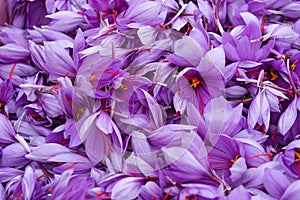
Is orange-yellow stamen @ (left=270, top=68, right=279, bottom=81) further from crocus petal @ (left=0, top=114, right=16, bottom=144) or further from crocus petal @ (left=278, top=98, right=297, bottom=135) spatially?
crocus petal @ (left=0, top=114, right=16, bottom=144)

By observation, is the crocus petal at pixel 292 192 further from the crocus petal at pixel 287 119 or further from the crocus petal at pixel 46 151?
the crocus petal at pixel 46 151

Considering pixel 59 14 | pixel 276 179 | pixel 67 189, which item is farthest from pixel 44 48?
pixel 276 179

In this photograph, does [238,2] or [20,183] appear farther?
[238,2]

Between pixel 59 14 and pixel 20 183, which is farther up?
pixel 59 14

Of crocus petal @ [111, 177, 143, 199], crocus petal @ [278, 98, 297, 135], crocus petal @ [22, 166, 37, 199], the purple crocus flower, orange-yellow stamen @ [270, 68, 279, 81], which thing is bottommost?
crocus petal @ [22, 166, 37, 199]

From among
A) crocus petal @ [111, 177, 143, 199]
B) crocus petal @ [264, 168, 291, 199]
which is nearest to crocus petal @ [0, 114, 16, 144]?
crocus petal @ [111, 177, 143, 199]

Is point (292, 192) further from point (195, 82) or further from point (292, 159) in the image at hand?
point (195, 82)

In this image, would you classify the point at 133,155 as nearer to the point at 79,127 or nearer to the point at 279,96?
the point at 79,127

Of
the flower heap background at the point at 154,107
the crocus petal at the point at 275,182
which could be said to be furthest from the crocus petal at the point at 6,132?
the crocus petal at the point at 275,182
